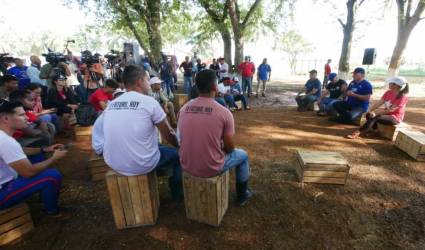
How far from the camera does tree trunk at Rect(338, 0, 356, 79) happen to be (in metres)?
10.8

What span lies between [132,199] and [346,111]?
566cm

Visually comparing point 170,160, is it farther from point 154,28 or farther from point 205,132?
point 154,28

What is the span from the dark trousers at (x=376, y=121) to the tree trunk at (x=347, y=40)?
25.4 feet

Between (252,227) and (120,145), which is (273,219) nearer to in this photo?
(252,227)

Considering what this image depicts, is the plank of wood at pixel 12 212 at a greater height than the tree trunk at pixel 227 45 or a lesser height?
lesser

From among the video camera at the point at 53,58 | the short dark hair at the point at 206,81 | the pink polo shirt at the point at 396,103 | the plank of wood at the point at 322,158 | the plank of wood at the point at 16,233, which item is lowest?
the plank of wood at the point at 16,233

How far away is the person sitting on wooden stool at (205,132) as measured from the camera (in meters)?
2.18

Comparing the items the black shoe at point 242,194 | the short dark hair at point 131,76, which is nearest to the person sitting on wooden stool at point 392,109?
the black shoe at point 242,194

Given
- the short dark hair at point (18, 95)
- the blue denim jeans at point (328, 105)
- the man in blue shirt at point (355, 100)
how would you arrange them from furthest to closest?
the blue denim jeans at point (328, 105) → the man in blue shirt at point (355, 100) → the short dark hair at point (18, 95)

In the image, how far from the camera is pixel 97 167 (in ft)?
11.1

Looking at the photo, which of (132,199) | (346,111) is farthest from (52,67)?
(346,111)

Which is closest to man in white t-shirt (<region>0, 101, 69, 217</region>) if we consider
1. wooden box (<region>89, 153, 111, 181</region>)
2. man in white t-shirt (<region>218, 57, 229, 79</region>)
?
wooden box (<region>89, 153, 111, 181</region>)

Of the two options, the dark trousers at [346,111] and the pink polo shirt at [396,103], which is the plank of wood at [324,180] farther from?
the dark trousers at [346,111]

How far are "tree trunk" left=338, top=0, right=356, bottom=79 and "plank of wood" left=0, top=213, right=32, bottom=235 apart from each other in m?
13.1
